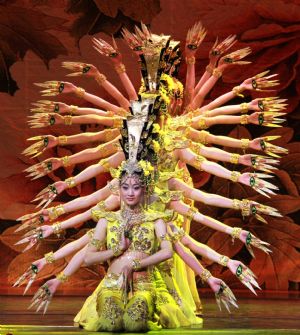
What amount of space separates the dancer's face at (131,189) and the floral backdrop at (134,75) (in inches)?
192

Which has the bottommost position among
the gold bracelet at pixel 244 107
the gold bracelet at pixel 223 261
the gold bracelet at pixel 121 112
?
the gold bracelet at pixel 223 261

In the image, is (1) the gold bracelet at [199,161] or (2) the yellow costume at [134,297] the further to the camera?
(1) the gold bracelet at [199,161]

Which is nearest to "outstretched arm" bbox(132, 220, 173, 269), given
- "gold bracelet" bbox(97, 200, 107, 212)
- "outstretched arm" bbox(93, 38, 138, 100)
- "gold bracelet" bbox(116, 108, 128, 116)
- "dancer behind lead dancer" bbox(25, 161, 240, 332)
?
"dancer behind lead dancer" bbox(25, 161, 240, 332)

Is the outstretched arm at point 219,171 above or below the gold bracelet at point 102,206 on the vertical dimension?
above

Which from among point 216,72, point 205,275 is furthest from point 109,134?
point 205,275

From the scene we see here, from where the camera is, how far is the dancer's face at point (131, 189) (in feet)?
20.1

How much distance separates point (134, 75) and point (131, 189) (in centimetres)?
504

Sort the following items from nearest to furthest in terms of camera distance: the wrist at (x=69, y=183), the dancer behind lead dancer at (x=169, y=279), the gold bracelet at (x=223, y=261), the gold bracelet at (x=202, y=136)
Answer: the dancer behind lead dancer at (x=169, y=279)
the gold bracelet at (x=223, y=261)
the wrist at (x=69, y=183)
the gold bracelet at (x=202, y=136)

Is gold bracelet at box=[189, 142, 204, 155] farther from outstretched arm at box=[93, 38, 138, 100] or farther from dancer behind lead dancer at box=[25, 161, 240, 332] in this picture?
dancer behind lead dancer at box=[25, 161, 240, 332]

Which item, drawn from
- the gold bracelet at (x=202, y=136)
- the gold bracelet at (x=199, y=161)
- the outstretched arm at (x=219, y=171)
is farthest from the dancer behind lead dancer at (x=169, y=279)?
the gold bracelet at (x=202, y=136)

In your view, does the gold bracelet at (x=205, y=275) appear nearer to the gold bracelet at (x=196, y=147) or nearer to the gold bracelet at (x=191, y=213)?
the gold bracelet at (x=191, y=213)

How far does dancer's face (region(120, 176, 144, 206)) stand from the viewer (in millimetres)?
6133

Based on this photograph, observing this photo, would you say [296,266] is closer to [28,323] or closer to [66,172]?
[66,172]

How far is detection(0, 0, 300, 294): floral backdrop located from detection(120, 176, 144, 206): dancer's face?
4886mm
